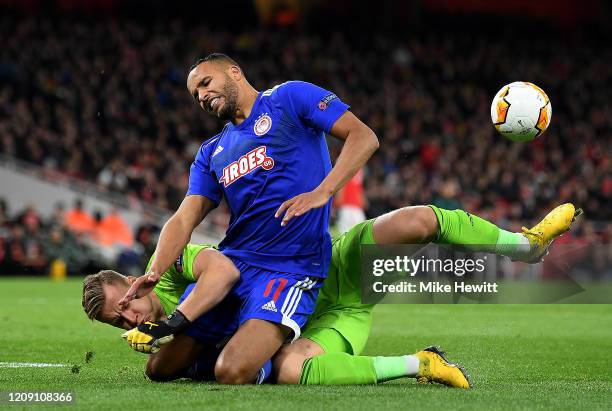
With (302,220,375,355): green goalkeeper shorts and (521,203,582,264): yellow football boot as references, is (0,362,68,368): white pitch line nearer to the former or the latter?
(302,220,375,355): green goalkeeper shorts

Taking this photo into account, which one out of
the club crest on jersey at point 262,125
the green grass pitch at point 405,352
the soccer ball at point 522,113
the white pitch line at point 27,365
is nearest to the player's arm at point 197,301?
the green grass pitch at point 405,352

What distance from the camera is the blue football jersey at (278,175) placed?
5918mm

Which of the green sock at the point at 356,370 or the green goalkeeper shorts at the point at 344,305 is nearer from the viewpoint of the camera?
the green sock at the point at 356,370

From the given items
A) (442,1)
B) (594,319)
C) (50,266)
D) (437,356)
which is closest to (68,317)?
(594,319)

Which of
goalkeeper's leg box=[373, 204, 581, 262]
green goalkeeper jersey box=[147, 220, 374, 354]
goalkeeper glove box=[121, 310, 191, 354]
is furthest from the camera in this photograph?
green goalkeeper jersey box=[147, 220, 374, 354]

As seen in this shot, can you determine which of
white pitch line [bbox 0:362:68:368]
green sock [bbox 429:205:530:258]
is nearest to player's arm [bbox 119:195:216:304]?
white pitch line [bbox 0:362:68:368]

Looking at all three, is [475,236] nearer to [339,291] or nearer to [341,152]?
[339,291]

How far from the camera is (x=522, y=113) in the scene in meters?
7.77

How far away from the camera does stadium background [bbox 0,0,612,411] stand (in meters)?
8.38

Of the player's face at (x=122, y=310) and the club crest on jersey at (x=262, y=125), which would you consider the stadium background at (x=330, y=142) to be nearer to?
the player's face at (x=122, y=310)

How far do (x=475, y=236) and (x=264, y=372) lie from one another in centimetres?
143

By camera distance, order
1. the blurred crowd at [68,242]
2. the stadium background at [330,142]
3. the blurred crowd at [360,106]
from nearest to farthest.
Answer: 1. the stadium background at [330,142]
2. the blurred crowd at [68,242]
3. the blurred crowd at [360,106]

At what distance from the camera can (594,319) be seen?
11039mm

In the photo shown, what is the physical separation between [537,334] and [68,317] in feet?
15.6
